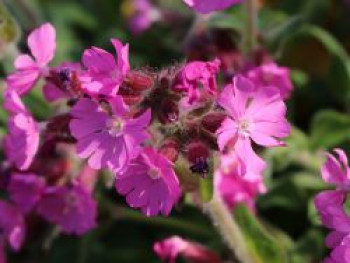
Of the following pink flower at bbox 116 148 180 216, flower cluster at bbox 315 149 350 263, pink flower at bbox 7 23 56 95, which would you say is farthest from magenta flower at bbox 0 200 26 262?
flower cluster at bbox 315 149 350 263

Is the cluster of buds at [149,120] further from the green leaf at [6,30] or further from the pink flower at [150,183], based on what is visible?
the green leaf at [6,30]

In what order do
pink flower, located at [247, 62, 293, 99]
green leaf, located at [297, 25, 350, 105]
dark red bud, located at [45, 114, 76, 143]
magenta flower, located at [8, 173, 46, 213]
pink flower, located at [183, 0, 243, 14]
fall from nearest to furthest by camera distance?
pink flower, located at [183, 0, 243, 14] → dark red bud, located at [45, 114, 76, 143] → magenta flower, located at [8, 173, 46, 213] → pink flower, located at [247, 62, 293, 99] → green leaf, located at [297, 25, 350, 105]

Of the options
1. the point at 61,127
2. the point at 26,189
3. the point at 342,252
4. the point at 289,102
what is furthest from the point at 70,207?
the point at 289,102

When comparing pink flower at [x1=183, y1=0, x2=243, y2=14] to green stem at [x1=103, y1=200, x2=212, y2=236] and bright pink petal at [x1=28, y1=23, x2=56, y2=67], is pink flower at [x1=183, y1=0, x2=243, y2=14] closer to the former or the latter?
bright pink petal at [x1=28, y1=23, x2=56, y2=67]

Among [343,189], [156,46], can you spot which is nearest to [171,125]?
[343,189]

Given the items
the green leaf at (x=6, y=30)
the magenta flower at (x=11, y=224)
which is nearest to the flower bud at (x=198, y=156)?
the magenta flower at (x=11, y=224)

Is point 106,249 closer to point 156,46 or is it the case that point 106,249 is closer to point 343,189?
point 156,46

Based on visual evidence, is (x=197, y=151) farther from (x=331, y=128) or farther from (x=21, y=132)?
(x=331, y=128)

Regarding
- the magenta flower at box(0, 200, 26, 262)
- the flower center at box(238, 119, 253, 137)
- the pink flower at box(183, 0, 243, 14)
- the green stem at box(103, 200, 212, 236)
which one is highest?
the pink flower at box(183, 0, 243, 14)
